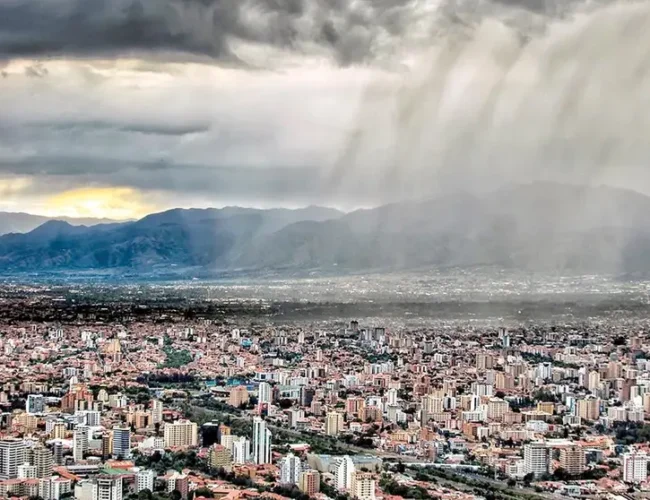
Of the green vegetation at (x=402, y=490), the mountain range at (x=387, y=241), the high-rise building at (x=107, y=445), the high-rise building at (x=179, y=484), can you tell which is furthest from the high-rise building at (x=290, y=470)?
the mountain range at (x=387, y=241)

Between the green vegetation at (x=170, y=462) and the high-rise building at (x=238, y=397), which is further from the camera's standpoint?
the high-rise building at (x=238, y=397)

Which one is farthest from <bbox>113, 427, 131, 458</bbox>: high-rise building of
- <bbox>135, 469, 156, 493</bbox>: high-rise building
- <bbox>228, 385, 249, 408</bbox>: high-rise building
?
<bbox>228, 385, 249, 408</bbox>: high-rise building

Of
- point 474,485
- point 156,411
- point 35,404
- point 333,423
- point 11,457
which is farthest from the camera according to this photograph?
point 35,404

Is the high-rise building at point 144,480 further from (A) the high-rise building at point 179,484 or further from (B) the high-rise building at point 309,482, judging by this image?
(B) the high-rise building at point 309,482

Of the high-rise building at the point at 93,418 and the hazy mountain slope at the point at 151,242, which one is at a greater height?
the hazy mountain slope at the point at 151,242

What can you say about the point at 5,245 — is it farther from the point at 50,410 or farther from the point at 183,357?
the point at 50,410

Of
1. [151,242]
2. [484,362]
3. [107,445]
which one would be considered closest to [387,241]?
[151,242]

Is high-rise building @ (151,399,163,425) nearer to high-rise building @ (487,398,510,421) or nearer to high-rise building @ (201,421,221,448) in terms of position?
high-rise building @ (201,421,221,448)

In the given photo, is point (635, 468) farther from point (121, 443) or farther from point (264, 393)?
point (264, 393)
